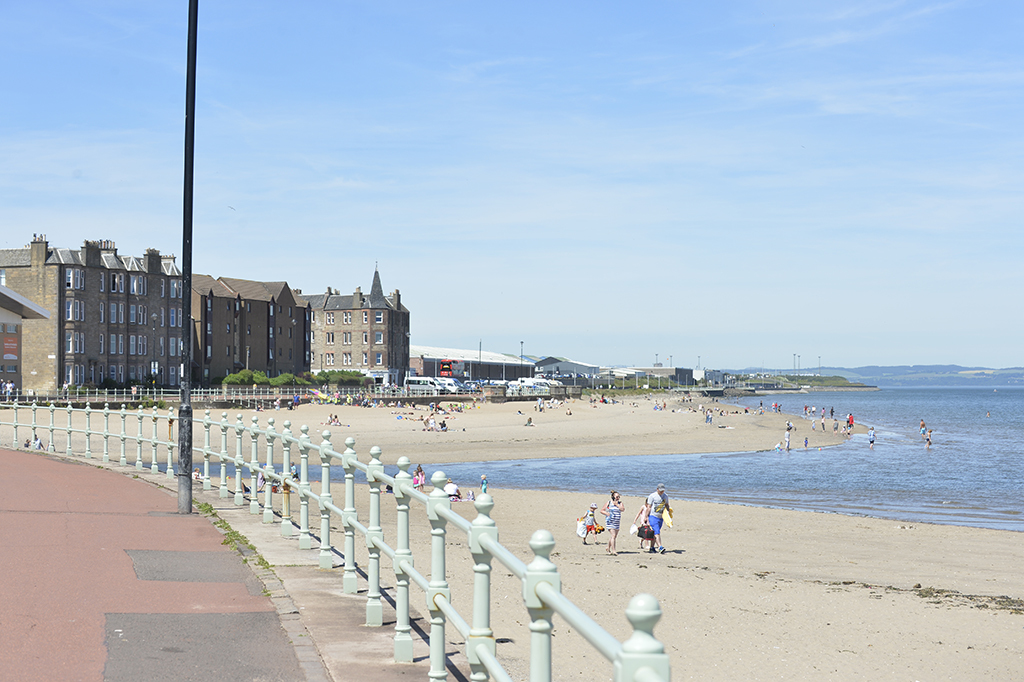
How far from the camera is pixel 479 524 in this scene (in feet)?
14.8

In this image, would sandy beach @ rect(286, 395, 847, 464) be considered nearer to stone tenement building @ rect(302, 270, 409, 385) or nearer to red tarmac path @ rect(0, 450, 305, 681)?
stone tenement building @ rect(302, 270, 409, 385)

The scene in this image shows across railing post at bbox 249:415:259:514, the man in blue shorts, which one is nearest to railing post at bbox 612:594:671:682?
railing post at bbox 249:415:259:514

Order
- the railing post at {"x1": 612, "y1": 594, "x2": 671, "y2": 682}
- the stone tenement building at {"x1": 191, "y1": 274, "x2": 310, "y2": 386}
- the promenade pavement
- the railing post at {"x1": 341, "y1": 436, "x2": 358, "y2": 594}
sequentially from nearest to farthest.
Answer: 1. the railing post at {"x1": 612, "y1": 594, "x2": 671, "y2": 682}
2. the promenade pavement
3. the railing post at {"x1": 341, "y1": 436, "x2": 358, "y2": 594}
4. the stone tenement building at {"x1": 191, "y1": 274, "x2": 310, "y2": 386}

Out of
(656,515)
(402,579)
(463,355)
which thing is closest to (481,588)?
(402,579)

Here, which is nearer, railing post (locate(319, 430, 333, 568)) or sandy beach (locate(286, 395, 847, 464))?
railing post (locate(319, 430, 333, 568))

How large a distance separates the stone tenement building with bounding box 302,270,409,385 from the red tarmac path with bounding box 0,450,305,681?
10008cm

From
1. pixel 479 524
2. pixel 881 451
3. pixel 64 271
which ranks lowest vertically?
pixel 881 451

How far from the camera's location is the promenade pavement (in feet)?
19.7

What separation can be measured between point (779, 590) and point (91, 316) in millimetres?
64899

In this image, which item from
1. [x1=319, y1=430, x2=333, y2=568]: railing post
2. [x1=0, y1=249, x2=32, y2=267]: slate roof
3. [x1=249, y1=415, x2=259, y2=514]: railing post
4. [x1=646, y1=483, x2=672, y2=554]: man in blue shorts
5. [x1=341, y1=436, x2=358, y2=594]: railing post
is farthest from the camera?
[x1=0, y1=249, x2=32, y2=267]: slate roof

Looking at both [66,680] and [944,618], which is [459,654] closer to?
[66,680]

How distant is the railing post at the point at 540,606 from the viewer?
3342 millimetres

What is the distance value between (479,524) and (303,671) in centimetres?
219

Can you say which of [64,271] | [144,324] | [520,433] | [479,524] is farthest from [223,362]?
[479,524]
